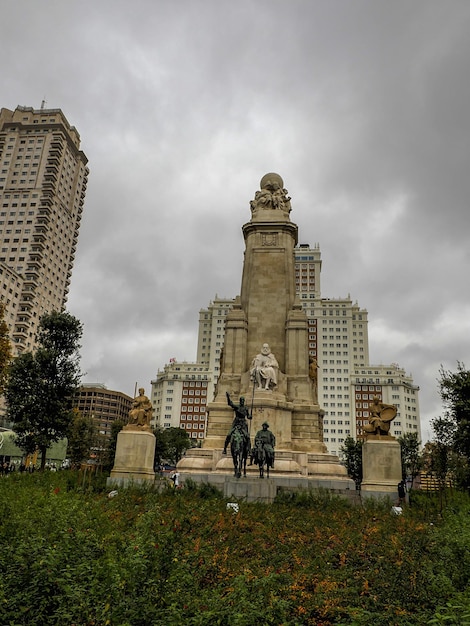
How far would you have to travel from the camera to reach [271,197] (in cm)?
3384

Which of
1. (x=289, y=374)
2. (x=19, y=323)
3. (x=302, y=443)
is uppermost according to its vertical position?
(x=19, y=323)

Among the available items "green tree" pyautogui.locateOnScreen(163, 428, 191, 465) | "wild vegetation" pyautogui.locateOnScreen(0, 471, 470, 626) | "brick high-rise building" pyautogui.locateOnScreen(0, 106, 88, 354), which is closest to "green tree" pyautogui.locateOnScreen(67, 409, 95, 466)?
"green tree" pyautogui.locateOnScreen(163, 428, 191, 465)

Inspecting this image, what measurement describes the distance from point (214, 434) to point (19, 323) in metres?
64.8

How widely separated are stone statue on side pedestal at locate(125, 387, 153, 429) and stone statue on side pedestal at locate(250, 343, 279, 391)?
223 inches

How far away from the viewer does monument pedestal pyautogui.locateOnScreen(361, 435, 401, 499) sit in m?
23.4

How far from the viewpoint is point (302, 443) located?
27.6m

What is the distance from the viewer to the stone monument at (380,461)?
23344mm

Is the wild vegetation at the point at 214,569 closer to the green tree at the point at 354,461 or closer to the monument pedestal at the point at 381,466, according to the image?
the monument pedestal at the point at 381,466

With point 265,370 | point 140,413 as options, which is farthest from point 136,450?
point 265,370

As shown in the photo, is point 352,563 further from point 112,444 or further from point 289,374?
point 112,444

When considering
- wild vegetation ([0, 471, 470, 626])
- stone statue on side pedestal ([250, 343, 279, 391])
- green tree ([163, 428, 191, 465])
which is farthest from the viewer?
green tree ([163, 428, 191, 465])

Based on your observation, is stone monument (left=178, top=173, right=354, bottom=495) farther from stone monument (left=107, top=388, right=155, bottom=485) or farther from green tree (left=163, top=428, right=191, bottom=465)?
green tree (left=163, top=428, right=191, bottom=465)

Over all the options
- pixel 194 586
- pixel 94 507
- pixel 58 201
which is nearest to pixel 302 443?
pixel 94 507

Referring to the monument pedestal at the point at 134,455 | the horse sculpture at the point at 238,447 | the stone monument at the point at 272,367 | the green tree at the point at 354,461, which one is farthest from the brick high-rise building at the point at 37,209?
the horse sculpture at the point at 238,447
